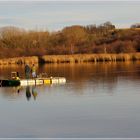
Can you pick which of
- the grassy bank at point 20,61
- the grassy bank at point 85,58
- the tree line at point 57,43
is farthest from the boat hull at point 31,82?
the tree line at point 57,43

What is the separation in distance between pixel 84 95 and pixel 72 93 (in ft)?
3.06

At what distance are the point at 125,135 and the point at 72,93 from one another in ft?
28.1

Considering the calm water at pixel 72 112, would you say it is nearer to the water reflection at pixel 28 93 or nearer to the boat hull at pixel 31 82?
the water reflection at pixel 28 93

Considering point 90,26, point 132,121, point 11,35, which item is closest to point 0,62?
point 11,35

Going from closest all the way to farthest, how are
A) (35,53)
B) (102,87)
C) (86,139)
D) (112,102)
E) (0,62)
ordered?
1. (86,139)
2. (112,102)
3. (102,87)
4. (0,62)
5. (35,53)

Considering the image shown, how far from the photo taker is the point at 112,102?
1678cm

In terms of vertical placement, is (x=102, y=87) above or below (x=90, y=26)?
below

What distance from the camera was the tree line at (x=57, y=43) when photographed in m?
53.7

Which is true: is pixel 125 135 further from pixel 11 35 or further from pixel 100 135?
pixel 11 35

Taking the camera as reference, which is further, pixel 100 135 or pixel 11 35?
pixel 11 35

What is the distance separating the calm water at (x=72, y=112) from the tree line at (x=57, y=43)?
102 feet

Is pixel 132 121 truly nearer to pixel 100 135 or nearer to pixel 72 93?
pixel 100 135

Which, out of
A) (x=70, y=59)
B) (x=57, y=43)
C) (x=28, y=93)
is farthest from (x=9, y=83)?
(x=57, y=43)

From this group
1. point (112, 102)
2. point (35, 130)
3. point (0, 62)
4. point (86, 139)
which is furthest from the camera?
point (0, 62)
